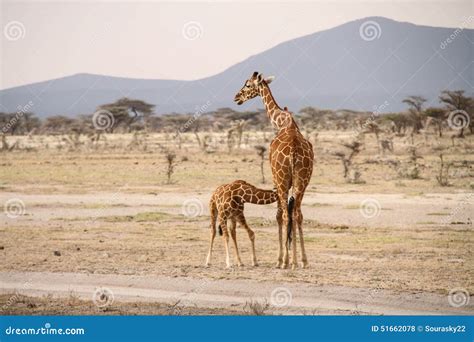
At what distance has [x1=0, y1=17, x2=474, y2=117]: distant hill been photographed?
11706 cm

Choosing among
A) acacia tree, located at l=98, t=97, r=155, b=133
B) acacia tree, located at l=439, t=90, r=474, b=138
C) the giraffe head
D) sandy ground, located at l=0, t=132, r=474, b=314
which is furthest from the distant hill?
the giraffe head

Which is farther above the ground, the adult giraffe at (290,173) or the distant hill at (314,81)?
the distant hill at (314,81)

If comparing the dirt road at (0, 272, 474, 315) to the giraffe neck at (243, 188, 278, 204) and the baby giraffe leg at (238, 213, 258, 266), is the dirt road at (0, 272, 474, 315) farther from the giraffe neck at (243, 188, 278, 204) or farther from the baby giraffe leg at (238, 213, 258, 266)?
the giraffe neck at (243, 188, 278, 204)

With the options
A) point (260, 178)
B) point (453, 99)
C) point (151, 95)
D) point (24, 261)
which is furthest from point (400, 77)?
point (24, 261)

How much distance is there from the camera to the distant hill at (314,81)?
117062mm

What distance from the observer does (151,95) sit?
547 ft

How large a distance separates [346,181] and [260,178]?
318 cm

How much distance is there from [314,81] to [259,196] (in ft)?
508

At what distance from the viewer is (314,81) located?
165875 millimetres

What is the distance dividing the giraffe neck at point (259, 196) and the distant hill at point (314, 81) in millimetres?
91418

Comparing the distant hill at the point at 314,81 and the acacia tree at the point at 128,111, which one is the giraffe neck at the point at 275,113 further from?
the distant hill at the point at 314,81

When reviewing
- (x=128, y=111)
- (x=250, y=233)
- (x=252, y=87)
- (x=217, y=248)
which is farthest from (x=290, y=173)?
(x=128, y=111)

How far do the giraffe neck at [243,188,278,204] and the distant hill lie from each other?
9142 centimetres

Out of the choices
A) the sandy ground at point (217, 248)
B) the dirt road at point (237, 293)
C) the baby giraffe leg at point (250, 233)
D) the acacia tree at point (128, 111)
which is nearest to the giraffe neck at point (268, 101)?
the baby giraffe leg at point (250, 233)
